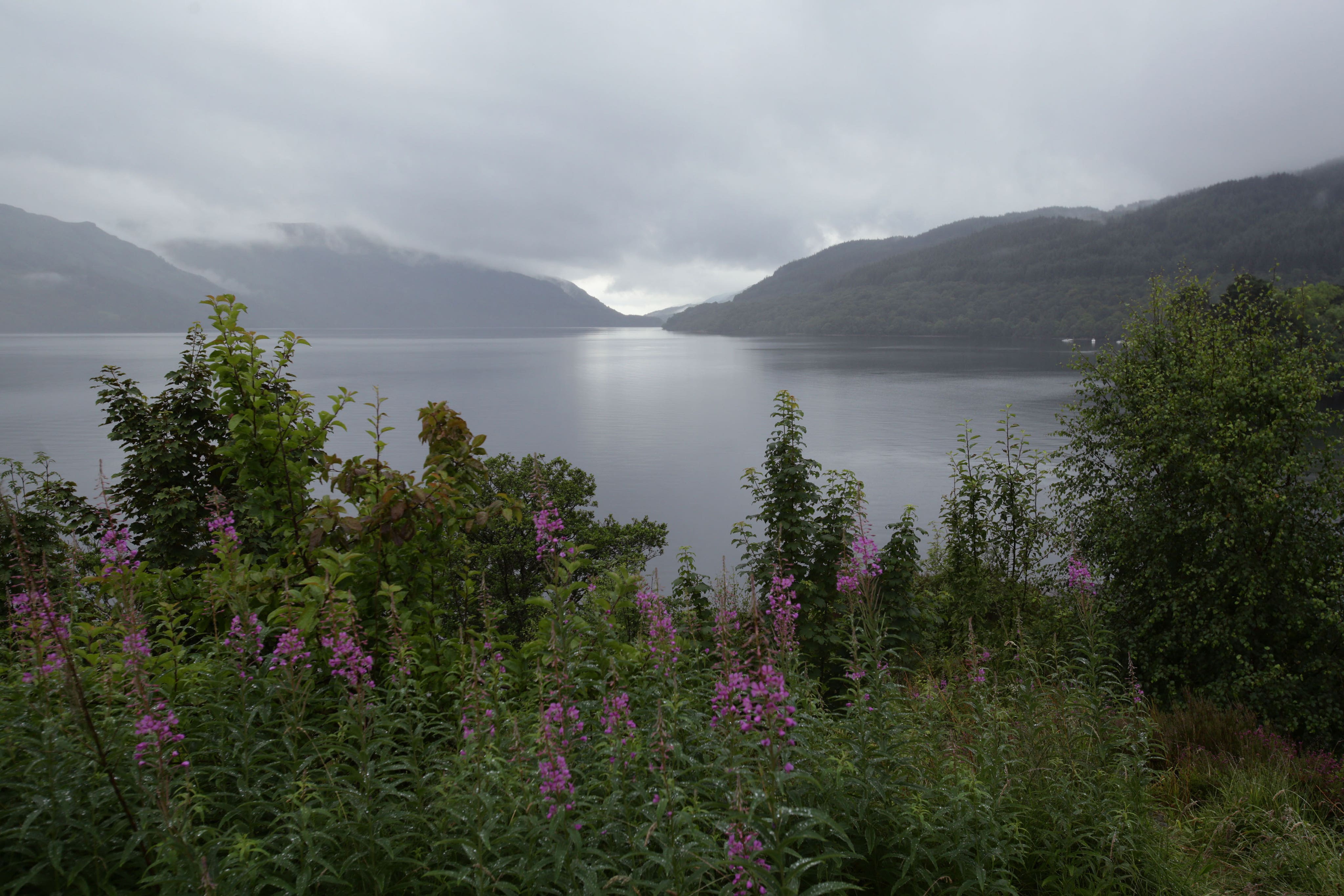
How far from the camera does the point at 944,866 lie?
3.04 meters

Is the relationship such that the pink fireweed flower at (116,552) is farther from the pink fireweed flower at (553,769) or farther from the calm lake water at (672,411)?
the calm lake water at (672,411)

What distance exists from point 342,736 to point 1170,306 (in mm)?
14152

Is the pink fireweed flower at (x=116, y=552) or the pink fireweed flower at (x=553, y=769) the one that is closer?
the pink fireweed flower at (x=553, y=769)

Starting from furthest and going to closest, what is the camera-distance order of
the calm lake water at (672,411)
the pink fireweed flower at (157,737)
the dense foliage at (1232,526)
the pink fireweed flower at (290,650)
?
the calm lake water at (672,411), the dense foliage at (1232,526), the pink fireweed flower at (290,650), the pink fireweed flower at (157,737)

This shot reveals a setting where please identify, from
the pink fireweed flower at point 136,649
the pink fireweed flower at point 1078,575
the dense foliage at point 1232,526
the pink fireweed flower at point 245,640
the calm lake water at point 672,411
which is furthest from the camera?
the calm lake water at point 672,411

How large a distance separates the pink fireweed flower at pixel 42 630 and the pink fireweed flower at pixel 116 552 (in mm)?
384

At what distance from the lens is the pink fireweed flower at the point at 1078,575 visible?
16.4 feet

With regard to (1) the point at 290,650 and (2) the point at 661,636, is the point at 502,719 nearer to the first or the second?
(2) the point at 661,636

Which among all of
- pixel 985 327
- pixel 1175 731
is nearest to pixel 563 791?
pixel 1175 731

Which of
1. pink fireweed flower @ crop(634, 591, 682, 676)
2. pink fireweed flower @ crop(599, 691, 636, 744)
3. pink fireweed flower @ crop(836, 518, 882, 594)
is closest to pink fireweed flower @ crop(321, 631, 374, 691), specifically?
pink fireweed flower @ crop(599, 691, 636, 744)

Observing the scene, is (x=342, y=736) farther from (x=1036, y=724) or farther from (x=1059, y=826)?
(x=1036, y=724)

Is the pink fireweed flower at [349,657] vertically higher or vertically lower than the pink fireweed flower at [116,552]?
lower

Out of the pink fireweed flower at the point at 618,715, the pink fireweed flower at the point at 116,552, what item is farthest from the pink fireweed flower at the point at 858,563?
the pink fireweed flower at the point at 116,552

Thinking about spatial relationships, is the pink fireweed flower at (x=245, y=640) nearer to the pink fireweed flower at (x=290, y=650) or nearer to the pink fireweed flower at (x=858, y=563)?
the pink fireweed flower at (x=290, y=650)
